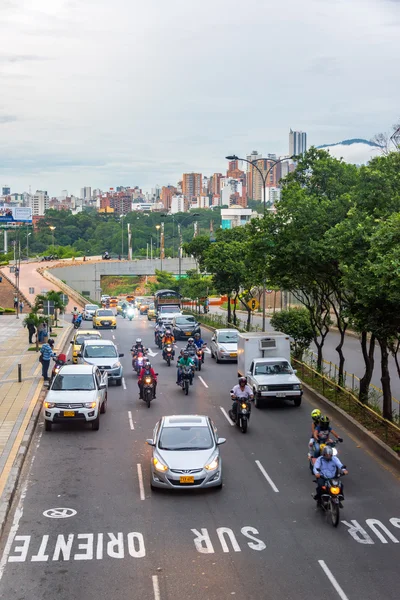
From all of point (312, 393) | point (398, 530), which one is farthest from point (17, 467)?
point (312, 393)

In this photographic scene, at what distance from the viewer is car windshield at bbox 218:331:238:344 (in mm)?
39600

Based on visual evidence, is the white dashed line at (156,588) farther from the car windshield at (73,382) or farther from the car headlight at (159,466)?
the car windshield at (73,382)

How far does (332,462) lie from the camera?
14562mm

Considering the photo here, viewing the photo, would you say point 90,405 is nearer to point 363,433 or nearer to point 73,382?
point 73,382

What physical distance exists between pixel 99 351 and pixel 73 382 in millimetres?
8092

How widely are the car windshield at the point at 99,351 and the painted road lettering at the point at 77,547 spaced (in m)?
17.4

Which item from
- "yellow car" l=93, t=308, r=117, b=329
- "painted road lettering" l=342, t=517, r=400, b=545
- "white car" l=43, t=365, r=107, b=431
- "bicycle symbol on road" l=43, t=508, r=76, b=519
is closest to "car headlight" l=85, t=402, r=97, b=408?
"white car" l=43, t=365, r=107, b=431

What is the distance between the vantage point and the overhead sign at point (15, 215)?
141m

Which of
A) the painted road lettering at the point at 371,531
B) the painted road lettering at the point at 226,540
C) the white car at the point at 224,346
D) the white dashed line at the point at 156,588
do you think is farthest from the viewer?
the white car at the point at 224,346

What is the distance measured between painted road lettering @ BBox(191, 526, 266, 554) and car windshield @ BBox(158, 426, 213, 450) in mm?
2963

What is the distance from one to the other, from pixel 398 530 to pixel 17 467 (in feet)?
27.5

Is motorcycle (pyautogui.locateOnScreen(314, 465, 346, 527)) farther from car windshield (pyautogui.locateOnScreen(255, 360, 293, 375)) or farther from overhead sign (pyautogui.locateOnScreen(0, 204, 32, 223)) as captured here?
overhead sign (pyautogui.locateOnScreen(0, 204, 32, 223))

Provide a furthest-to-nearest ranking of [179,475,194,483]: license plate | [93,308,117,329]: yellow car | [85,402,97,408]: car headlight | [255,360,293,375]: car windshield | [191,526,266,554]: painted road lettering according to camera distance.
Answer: [93,308,117,329]: yellow car, [255,360,293,375]: car windshield, [85,402,97,408]: car headlight, [179,475,194,483]: license plate, [191,526,266,554]: painted road lettering

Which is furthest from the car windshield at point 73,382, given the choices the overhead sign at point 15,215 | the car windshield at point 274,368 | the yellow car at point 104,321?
the overhead sign at point 15,215
